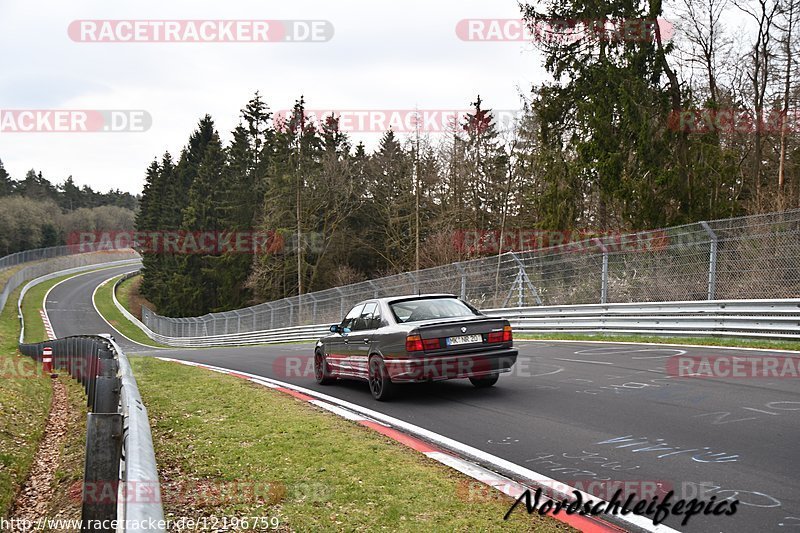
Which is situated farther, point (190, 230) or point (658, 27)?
point (190, 230)

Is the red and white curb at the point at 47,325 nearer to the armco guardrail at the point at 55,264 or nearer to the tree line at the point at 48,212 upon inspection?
the armco guardrail at the point at 55,264

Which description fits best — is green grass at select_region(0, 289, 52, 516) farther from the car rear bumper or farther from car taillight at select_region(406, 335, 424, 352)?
car taillight at select_region(406, 335, 424, 352)

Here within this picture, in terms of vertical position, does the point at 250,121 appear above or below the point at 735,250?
above

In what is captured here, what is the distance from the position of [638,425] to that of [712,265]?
28.1 feet

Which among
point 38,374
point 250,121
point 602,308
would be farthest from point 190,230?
point 602,308

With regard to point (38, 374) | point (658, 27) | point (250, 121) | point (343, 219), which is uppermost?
point (250, 121)

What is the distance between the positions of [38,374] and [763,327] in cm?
1767

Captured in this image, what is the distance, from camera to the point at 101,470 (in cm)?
366

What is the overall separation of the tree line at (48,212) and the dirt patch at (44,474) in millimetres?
90562

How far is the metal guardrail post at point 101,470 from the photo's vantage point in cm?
364

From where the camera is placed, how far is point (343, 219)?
151ft

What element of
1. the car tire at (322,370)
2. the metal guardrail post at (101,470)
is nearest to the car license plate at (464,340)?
the car tire at (322,370)

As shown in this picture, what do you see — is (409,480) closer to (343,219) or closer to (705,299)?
(705,299)

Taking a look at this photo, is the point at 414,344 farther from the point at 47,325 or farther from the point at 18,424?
the point at 47,325
